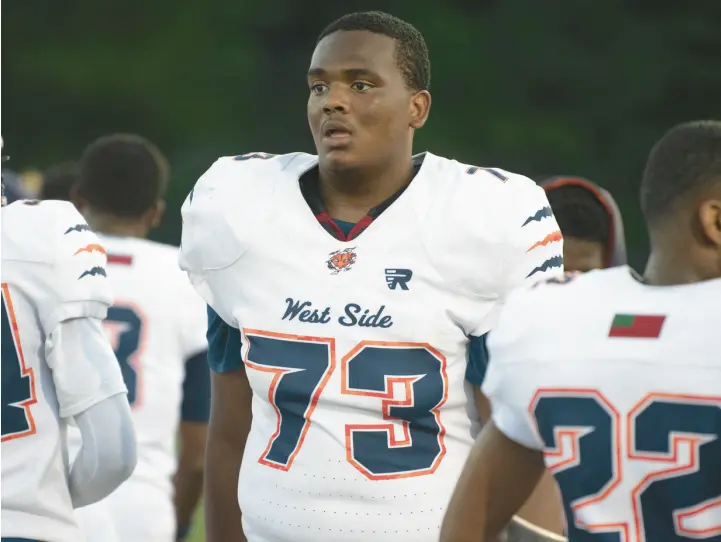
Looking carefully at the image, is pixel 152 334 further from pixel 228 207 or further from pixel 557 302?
pixel 557 302

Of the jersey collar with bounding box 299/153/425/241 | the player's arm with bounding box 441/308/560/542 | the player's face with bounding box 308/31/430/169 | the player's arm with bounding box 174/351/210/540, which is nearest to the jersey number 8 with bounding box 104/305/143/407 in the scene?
the player's arm with bounding box 174/351/210/540

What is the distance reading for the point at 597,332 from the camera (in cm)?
251

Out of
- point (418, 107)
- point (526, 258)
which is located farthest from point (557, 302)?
point (418, 107)

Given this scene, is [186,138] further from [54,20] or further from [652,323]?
[652,323]

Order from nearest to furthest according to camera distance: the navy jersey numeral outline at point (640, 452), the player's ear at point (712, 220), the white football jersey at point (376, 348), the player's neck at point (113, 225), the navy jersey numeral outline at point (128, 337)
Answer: the navy jersey numeral outline at point (640, 452) → the player's ear at point (712, 220) → the white football jersey at point (376, 348) → the navy jersey numeral outline at point (128, 337) → the player's neck at point (113, 225)

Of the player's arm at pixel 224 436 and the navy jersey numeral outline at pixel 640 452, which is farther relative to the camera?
the player's arm at pixel 224 436

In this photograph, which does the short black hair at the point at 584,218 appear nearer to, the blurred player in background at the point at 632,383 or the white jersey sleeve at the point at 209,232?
the white jersey sleeve at the point at 209,232

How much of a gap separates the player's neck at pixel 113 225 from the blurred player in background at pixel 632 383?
103 inches

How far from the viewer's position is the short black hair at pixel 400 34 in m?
3.41

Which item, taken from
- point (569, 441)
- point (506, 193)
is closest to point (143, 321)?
point (506, 193)

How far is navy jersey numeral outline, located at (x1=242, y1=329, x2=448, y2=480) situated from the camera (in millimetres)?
3141

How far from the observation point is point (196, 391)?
5.13 meters

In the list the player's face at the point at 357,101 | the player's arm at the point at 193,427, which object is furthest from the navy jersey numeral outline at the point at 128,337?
the player's face at the point at 357,101

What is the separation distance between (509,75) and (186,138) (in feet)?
14.3
